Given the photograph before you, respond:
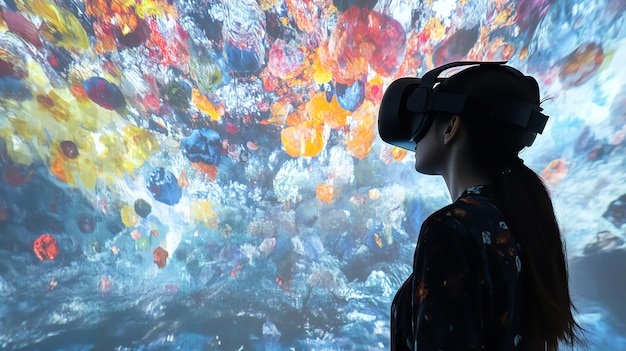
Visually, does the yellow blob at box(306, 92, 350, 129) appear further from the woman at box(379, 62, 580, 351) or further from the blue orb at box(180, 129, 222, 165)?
the woman at box(379, 62, 580, 351)

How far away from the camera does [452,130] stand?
647mm

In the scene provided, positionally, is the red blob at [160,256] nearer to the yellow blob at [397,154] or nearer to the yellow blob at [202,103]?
the yellow blob at [202,103]

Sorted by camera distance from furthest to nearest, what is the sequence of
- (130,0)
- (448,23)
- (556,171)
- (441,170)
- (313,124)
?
(313,124) < (130,0) < (448,23) < (556,171) < (441,170)

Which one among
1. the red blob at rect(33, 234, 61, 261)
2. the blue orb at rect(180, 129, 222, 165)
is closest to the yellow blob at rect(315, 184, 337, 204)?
the blue orb at rect(180, 129, 222, 165)

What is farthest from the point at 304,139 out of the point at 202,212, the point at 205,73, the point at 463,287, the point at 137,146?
the point at 463,287

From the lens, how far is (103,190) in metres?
5.41

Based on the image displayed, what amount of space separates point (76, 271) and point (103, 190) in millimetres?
1143

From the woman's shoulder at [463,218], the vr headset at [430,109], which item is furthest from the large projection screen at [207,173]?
the woman's shoulder at [463,218]

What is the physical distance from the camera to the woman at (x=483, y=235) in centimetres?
45

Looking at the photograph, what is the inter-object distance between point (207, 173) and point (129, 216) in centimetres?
124

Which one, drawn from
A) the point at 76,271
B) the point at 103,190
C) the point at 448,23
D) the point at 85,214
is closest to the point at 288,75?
the point at 448,23

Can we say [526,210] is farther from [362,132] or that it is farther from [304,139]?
[304,139]

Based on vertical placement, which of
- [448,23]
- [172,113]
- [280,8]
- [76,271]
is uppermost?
[280,8]

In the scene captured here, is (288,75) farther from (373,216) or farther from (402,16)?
(373,216)
